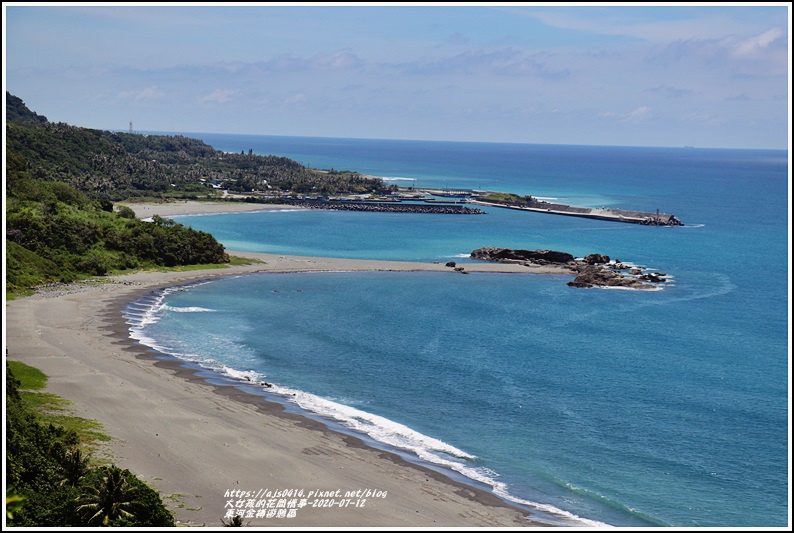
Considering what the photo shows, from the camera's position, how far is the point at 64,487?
3036cm

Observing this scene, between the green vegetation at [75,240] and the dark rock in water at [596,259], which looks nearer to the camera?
the green vegetation at [75,240]

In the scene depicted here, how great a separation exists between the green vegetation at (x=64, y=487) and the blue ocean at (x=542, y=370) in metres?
14.6

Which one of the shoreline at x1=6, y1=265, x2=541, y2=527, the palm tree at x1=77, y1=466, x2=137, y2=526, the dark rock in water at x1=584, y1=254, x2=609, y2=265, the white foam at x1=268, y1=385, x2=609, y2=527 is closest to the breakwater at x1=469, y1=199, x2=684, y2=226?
the dark rock in water at x1=584, y1=254, x2=609, y2=265

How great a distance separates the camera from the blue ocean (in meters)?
38.6

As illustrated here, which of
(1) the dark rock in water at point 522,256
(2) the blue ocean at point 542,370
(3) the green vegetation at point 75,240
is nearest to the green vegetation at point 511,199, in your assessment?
(2) the blue ocean at point 542,370

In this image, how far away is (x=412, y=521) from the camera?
106 feet

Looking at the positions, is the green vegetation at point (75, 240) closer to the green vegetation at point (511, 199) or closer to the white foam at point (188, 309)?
the white foam at point (188, 309)

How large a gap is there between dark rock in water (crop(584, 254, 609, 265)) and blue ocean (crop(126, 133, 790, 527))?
5.67 meters

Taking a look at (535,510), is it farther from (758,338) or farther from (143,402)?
(758,338)

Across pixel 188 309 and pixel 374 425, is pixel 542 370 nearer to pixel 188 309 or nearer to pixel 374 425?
pixel 374 425

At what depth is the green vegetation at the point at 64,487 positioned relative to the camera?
27.4 metres

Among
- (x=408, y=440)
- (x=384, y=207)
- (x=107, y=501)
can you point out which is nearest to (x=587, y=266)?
(x=408, y=440)

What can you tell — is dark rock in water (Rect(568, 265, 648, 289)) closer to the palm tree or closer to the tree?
the tree

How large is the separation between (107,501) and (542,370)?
1409 inches
